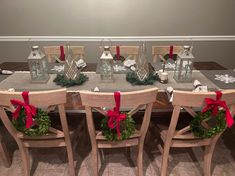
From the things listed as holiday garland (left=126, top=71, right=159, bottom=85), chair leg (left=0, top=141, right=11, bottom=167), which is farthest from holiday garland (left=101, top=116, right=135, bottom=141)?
chair leg (left=0, top=141, right=11, bottom=167)

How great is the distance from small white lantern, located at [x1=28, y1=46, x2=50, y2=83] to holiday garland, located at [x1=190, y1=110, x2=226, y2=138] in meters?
1.18

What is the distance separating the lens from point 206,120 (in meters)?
1.32

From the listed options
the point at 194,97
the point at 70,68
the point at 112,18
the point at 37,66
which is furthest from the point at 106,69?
the point at 112,18

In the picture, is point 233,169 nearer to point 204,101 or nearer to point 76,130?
point 204,101

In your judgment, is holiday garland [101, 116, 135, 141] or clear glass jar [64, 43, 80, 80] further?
clear glass jar [64, 43, 80, 80]

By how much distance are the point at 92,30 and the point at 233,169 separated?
7.49 feet

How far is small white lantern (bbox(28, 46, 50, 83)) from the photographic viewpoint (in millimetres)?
1672

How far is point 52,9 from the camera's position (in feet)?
9.42

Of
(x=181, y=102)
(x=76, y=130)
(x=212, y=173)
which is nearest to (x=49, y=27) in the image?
(x=76, y=130)

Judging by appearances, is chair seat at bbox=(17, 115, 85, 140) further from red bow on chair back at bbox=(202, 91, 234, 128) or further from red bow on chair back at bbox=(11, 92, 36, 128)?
red bow on chair back at bbox=(202, 91, 234, 128)

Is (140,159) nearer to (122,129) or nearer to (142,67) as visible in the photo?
(122,129)

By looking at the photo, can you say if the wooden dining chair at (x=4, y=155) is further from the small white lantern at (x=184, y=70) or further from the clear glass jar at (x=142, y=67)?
the small white lantern at (x=184, y=70)

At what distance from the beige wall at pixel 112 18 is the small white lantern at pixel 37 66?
4.48 feet

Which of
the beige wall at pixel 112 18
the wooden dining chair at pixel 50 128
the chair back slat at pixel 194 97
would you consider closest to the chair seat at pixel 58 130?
the wooden dining chair at pixel 50 128
